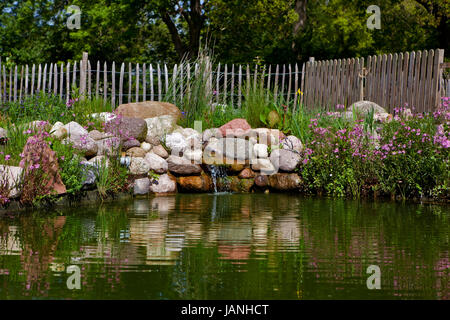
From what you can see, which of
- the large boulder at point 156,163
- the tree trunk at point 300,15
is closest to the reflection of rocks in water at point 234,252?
the large boulder at point 156,163

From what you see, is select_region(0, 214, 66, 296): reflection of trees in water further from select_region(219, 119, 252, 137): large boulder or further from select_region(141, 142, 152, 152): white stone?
select_region(219, 119, 252, 137): large boulder

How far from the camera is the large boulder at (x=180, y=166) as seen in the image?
1129 cm

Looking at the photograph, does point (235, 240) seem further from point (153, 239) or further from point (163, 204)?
point (163, 204)

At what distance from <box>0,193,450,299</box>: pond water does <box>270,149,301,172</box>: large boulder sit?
240cm

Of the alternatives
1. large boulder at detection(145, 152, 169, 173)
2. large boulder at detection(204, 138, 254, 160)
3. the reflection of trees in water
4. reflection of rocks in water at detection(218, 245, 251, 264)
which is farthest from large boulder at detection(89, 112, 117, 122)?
reflection of rocks in water at detection(218, 245, 251, 264)

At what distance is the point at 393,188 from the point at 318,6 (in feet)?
89.5

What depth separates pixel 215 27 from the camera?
25.4 meters

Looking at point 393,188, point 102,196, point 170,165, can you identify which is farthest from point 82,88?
point 393,188

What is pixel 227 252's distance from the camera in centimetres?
554

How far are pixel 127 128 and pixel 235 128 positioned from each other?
2.16 m

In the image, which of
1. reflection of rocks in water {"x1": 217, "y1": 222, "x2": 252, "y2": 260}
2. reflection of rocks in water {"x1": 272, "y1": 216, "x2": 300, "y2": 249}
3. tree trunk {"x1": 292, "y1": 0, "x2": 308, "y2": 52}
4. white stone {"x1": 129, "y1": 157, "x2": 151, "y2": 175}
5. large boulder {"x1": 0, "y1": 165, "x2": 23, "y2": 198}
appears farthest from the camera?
tree trunk {"x1": 292, "y1": 0, "x2": 308, "y2": 52}

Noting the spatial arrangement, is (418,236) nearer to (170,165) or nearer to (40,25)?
(170,165)

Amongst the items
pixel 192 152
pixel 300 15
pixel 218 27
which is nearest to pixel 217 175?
pixel 192 152

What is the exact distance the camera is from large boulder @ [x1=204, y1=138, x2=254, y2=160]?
11.6 meters
